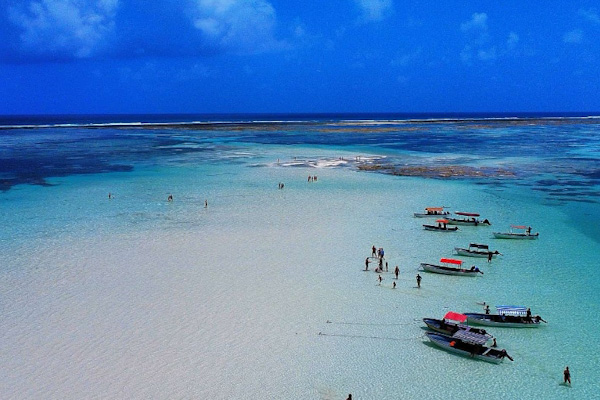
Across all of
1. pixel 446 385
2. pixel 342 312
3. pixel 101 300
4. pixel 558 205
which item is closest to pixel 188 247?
pixel 101 300

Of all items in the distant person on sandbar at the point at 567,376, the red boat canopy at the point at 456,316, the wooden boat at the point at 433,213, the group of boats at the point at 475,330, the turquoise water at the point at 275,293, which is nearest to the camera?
the distant person on sandbar at the point at 567,376

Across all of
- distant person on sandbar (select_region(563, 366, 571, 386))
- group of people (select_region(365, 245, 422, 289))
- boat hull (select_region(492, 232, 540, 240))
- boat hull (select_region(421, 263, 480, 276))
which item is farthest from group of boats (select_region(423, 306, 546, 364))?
boat hull (select_region(492, 232, 540, 240))

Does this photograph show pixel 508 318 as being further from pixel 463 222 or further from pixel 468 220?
pixel 468 220

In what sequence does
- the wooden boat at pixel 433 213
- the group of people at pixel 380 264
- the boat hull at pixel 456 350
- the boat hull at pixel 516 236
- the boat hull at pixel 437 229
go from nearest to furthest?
the boat hull at pixel 456 350 < the group of people at pixel 380 264 < the boat hull at pixel 516 236 < the boat hull at pixel 437 229 < the wooden boat at pixel 433 213

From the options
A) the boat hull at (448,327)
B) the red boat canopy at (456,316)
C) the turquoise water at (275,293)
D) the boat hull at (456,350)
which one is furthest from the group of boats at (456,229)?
the boat hull at (456,350)

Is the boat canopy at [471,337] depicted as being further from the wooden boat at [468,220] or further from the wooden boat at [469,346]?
the wooden boat at [468,220]

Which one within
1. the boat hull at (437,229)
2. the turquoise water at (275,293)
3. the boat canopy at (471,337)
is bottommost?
the turquoise water at (275,293)
